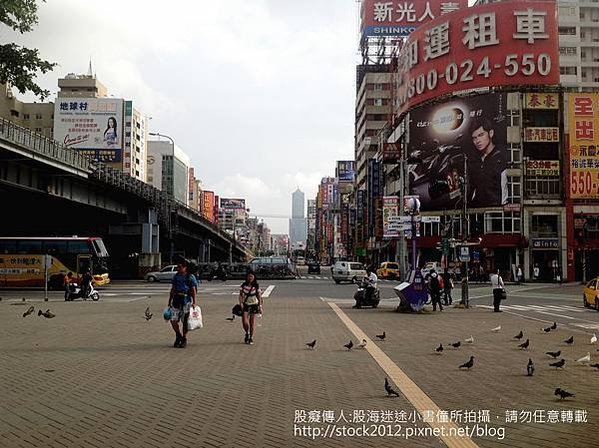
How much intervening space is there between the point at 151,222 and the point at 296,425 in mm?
48634

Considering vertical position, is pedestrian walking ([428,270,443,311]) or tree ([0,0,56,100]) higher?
tree ([0,0,56,100])

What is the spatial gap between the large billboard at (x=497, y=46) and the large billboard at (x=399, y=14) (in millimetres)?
19174

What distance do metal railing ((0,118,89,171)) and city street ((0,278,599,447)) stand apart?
15709mm

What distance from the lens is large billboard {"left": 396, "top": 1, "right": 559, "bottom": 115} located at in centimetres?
5700

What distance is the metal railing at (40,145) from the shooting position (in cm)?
2888

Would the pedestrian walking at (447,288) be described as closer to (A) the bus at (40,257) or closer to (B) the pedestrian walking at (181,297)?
(B) the pedestrian walking at (181,297)

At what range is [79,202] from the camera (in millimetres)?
40781

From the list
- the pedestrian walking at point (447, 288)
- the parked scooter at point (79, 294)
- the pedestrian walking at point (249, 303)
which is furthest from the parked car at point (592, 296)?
the parked scooter at point (79, 294)

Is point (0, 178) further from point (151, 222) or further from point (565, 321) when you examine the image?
point (565, 321)

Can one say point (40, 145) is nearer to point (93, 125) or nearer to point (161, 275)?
point (161, 275)

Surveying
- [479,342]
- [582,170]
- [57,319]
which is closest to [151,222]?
[57,319]

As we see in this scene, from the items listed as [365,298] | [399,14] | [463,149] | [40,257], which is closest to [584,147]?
[463,149]

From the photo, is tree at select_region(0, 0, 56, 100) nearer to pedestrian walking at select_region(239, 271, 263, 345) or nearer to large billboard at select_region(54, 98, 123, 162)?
pedestrian walking at select_region(239, 271, 263, 345)

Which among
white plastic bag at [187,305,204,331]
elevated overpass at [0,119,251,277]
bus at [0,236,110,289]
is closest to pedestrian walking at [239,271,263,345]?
white plastic bag at [187,305,204,331]
